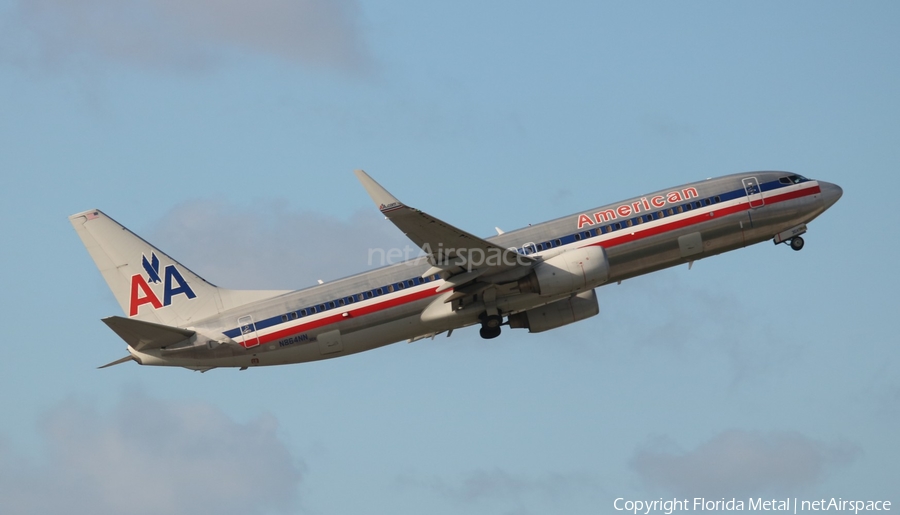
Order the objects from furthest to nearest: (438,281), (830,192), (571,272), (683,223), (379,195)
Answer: (830,192) < (683,223) < (438,281) < (571,272) < (379,195)

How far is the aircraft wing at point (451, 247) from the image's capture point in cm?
4734

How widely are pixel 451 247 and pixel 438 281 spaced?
2883mm

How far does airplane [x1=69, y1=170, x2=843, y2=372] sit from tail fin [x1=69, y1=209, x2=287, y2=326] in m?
0.06

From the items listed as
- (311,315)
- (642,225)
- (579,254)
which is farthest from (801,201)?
(311,315)

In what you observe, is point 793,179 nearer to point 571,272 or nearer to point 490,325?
point 571,272

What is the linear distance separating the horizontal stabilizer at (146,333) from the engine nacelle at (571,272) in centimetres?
1630

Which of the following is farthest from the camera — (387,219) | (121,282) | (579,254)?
(121,282)

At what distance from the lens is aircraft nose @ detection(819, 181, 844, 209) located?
5631 centimetres

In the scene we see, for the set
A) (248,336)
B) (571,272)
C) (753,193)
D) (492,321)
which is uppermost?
(753,193)

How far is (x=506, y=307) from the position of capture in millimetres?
54281

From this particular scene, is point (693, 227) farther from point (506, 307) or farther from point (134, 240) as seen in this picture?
point (134, 240)

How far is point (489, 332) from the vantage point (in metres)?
54.5

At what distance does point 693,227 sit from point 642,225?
2.48 metres

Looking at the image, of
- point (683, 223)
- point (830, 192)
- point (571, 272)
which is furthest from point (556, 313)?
point (830, 192)
